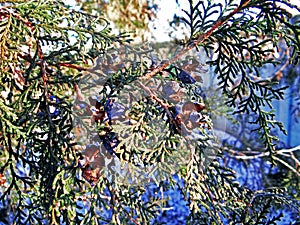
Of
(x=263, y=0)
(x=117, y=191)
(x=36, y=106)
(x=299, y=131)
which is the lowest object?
(x=117, y=191)

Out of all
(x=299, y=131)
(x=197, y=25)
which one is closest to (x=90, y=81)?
(x=197, y=25)

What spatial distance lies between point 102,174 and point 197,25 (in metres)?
0.23

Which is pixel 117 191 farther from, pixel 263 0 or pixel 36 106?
pixel 263 0

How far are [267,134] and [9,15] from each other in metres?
0.36

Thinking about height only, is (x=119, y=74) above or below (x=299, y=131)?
below

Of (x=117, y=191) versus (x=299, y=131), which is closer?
(x=117, y=191)

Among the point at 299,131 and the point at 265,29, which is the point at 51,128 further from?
the point at 299,131

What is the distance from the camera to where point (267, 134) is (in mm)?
591

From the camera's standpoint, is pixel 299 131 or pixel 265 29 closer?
pixel 265 29

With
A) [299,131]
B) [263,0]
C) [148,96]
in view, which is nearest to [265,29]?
[263,0]

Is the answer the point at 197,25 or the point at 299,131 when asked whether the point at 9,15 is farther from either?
the point at 299,131

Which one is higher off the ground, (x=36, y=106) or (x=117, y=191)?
(x=36, y=106)

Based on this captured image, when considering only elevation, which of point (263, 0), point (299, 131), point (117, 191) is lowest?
point (117, 191)

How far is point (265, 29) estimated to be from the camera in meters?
0.55
